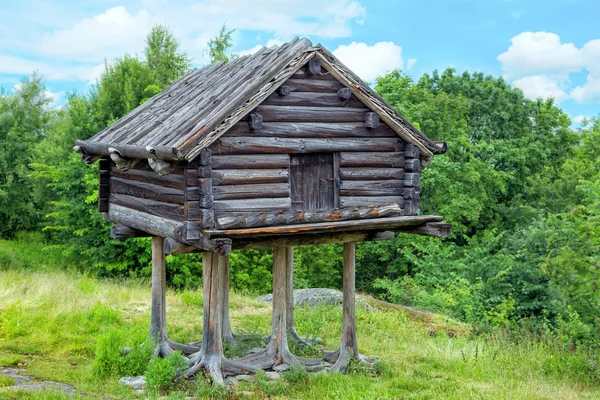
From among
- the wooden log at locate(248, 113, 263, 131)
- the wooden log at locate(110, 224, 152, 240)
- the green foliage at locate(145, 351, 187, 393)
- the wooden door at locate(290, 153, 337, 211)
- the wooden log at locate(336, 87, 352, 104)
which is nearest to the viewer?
the wooden log at locate(248, 113, 263, 131)

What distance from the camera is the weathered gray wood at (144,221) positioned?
402 inches

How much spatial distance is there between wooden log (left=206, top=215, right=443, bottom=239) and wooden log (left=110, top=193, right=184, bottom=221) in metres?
0.94

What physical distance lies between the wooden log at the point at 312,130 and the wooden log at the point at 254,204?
56 cm

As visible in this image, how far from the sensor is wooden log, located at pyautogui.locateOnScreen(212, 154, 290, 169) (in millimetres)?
9773

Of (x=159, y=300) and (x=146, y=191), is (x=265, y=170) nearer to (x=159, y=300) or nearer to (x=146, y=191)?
(x=146, y=191)

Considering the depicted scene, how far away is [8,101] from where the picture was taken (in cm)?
3784

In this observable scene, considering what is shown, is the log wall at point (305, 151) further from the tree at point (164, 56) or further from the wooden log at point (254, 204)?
the tree at point (164, 56)

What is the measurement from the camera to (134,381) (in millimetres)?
11047

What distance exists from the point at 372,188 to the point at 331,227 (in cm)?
121

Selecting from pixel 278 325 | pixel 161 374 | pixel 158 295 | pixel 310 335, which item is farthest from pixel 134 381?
pixel 310 335

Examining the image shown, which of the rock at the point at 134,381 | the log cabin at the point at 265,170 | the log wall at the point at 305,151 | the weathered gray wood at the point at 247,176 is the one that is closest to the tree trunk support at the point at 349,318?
the log cabin at the point at 265,170

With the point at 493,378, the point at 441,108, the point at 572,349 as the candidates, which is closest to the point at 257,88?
the point at 493,378

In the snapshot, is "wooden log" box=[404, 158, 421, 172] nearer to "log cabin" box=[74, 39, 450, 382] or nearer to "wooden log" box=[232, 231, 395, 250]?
"log cabin" box=[74, 39, 450, 382]

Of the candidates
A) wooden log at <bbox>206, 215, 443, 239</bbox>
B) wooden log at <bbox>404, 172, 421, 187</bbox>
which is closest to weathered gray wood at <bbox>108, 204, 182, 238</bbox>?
wooden log at <bbox>206, 215, 443, 239</bbox>
